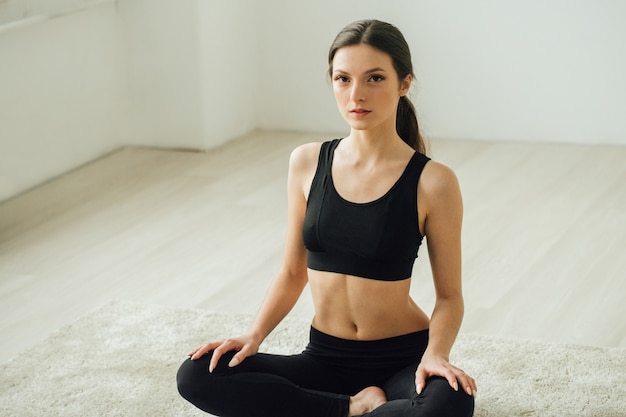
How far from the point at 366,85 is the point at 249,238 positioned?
1.50 meters

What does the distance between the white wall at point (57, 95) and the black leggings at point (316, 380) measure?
2.08 m

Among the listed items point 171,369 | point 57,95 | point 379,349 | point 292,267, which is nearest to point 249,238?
point 171,369

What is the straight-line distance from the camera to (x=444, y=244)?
71.3 inches

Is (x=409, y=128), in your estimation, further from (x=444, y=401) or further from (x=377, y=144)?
(x=444, y=401)

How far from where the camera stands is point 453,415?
1.67 meters

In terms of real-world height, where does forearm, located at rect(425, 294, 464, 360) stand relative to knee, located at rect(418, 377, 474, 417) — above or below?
above

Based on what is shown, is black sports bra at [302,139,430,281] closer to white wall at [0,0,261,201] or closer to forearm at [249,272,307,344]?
forearm at [249,272,307,344]

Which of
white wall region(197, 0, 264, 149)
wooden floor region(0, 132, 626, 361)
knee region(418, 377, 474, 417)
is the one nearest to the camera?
knee region(418, 377, 474, 417)

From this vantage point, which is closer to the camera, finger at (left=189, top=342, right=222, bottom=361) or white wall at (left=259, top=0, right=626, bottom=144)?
finger at (left=189, top=342, right=222, bottom=361)

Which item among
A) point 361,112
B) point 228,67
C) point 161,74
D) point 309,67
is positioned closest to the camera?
point 361,112

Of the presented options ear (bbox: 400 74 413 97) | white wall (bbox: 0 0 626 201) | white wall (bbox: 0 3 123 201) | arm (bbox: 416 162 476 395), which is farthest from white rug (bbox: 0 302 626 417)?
white wall (bbox: 0 0 626 201)

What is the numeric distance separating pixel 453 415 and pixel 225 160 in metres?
2.61

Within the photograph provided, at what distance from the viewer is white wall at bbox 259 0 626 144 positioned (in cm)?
415

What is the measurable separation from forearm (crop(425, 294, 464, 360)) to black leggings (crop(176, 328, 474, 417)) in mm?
63
